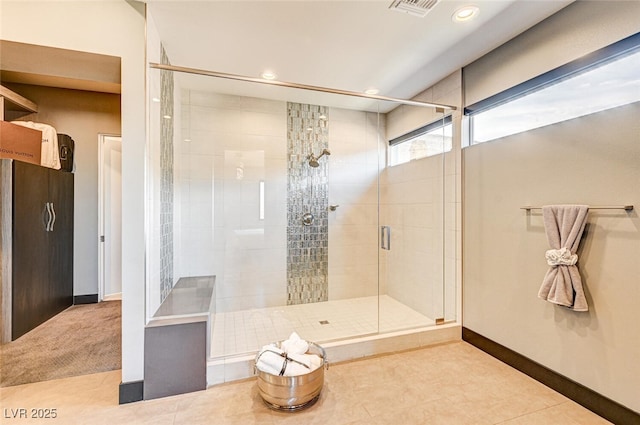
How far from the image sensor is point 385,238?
3.43 metres

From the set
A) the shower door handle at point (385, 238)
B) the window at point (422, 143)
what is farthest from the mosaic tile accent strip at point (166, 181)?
the window at point (422, 143)

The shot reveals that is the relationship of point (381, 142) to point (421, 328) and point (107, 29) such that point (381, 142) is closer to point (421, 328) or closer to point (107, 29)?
point (421, 328)

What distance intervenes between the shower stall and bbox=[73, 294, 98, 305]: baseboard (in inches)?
67.2

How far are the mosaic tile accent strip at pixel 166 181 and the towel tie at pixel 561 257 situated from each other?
277cm

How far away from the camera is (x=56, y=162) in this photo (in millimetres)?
3178

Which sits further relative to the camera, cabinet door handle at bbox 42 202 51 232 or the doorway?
the doorway

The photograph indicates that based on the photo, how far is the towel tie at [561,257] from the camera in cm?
174

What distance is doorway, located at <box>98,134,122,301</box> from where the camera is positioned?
3701 millimetres

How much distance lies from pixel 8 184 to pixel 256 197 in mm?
2170

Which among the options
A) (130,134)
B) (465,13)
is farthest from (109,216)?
(465,13)

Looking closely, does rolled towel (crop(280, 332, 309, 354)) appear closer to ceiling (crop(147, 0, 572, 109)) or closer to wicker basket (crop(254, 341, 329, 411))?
wicker basket (crop(254, 341, 329, 411))

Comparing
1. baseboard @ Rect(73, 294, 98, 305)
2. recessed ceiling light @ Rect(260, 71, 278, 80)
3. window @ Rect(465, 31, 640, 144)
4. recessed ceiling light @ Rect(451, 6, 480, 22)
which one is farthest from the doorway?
window @ Rect(465, 31, 640, 144)

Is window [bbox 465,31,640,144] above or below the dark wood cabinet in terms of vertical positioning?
above

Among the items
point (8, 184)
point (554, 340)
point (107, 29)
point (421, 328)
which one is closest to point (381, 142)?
point (421, 328)
